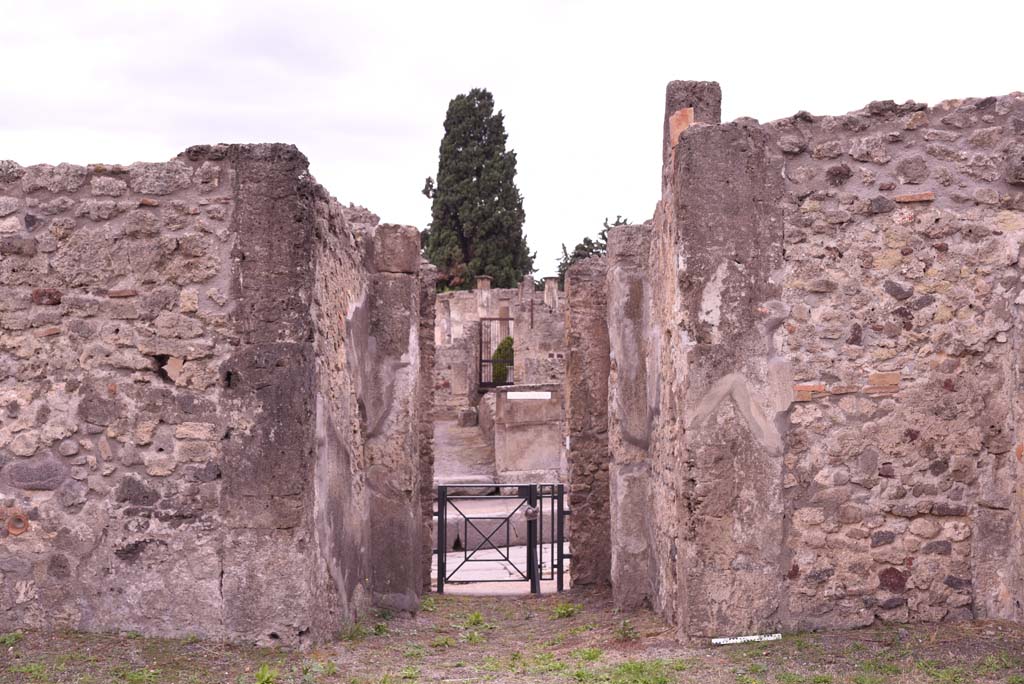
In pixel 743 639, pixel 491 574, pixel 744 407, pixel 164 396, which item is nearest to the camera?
pixel 164 396

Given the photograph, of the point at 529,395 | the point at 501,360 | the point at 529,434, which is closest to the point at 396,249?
the point at 529,395

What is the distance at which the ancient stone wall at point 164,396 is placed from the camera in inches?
222

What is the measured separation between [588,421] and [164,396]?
4074 mm

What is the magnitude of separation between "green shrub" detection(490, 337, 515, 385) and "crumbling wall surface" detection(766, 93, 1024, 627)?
21119mm

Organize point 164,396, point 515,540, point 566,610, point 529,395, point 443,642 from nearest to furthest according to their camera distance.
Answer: point 164,396 → point 443,642 → point 566,610 → point 515,540 → point 529,395

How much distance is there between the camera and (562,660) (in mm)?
5977

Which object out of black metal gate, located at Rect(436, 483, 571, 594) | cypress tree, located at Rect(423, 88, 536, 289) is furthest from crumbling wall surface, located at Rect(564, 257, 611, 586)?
cypress tree, located at Rect(423, 88, 536, 289)

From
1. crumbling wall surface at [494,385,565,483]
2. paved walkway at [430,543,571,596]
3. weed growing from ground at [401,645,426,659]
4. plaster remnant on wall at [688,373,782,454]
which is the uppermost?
plaster remnant on wall at [688,373,782,454]

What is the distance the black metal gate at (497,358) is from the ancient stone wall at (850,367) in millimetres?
19919

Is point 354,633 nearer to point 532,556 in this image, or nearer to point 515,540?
point 532,556

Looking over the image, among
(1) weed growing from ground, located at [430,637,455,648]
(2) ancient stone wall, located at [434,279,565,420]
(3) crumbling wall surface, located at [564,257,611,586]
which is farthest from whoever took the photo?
(2) ancient stone wall, located at [434,279,565,420]

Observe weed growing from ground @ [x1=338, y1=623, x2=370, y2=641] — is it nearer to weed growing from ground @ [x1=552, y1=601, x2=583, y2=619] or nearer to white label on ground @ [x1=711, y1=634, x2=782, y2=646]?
weed growing from ground @ [x1=552, y1=601, x2=583, y2=619]

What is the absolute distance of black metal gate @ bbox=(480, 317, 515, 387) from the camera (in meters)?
27.3

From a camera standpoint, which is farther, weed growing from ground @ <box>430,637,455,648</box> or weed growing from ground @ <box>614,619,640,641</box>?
weed growing from ground @ <box>430,637,455,648</box>
